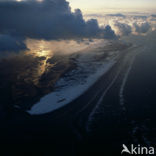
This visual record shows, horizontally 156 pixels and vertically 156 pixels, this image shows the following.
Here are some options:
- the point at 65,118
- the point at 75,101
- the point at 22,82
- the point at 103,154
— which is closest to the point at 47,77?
the point at 22,82

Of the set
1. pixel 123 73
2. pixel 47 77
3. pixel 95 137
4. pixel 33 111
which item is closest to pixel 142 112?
pixel 95 137

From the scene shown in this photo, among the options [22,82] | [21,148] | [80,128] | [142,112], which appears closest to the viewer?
[21,148]

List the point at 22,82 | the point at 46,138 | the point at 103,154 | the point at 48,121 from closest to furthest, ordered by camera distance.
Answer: the point at 103,154, the point at 46,138, the point at 48,121, the point at 22,82

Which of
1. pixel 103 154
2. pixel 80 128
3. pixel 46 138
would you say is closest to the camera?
pixel 103 154

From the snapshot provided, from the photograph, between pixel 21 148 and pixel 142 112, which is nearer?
pixel 21 148

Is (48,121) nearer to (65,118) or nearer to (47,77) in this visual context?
(65,118)

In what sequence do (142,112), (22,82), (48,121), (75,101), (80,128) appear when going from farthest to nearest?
1. (22,82)
2. (75,101)
3. (142,112)
4. (48,121)
5. (80,128)

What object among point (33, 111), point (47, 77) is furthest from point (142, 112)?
point (47, 77)

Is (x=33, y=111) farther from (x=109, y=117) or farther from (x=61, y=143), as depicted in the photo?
(x=109, y=117)

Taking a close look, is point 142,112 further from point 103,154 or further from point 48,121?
point 48,121
